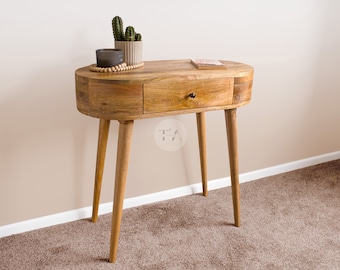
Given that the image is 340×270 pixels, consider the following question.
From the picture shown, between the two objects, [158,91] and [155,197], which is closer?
[158,91]

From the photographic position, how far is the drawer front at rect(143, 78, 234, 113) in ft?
4.76

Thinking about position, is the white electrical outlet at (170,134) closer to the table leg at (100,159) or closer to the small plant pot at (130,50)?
the table leg at (100,159)

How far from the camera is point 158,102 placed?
1463mm

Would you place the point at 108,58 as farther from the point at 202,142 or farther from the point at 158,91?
the point at 202,142

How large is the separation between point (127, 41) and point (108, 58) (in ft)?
0.40

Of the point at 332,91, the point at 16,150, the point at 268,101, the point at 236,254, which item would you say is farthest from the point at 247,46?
the point at 16,150

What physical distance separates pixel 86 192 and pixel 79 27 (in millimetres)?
750

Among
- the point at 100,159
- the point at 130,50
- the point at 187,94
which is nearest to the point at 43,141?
the point at 100,159

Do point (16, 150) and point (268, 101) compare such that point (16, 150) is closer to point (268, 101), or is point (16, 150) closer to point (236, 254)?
point (236, 254)

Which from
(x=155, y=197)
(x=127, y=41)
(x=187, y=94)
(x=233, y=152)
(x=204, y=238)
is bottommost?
(x=204, y=238)

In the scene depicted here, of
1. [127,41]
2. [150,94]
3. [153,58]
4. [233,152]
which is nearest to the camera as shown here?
[150,94]

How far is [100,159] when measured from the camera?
69.2 inches

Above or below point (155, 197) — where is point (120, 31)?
above

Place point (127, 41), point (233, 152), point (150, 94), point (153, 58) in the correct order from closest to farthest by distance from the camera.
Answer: point (150, 94)
point (127, 41)
point (233, 152)
point (153, 58)
